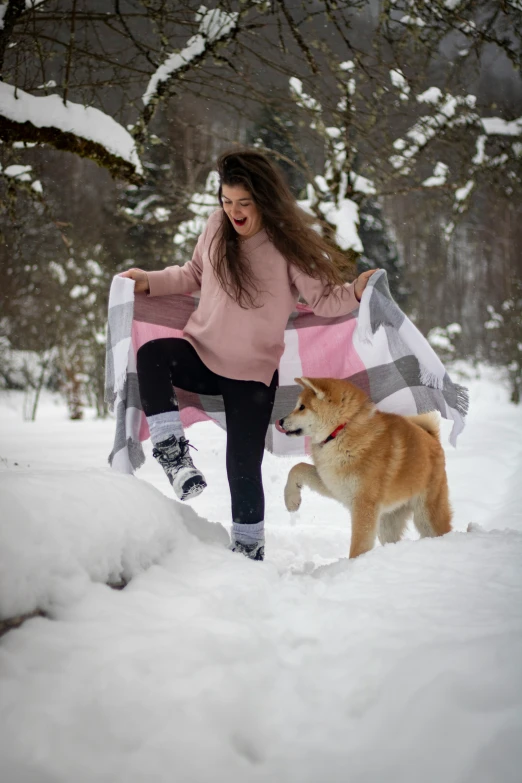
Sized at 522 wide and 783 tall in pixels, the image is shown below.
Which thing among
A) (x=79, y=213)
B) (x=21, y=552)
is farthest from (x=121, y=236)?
(x=21, y=552)

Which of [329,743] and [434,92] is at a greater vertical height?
[434,92]

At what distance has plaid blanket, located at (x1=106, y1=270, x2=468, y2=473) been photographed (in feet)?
9.89

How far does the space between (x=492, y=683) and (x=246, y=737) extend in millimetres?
538

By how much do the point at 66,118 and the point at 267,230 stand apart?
2.22 meters

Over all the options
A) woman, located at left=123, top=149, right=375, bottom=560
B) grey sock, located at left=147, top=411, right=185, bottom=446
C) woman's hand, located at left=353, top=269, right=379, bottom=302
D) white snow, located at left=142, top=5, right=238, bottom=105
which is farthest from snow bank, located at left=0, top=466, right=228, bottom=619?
white snow, located at left=142, top=5, right=238, bottom=105

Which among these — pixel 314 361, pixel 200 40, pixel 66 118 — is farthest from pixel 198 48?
pixel 314 361

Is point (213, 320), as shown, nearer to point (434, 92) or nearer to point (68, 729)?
point (68, 729)

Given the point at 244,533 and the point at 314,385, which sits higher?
the point at 314,385

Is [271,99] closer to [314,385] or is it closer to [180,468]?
[314,385]

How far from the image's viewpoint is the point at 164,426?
2.53m

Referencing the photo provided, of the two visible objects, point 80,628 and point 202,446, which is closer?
point 80,628

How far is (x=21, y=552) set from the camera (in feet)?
4.55

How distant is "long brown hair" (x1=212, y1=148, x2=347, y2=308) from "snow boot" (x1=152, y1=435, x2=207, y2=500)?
83 cm

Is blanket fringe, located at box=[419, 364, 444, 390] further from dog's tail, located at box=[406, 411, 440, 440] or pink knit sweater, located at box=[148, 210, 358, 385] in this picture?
pink knit sweater, located at box=[148, 210, 358, 385]
